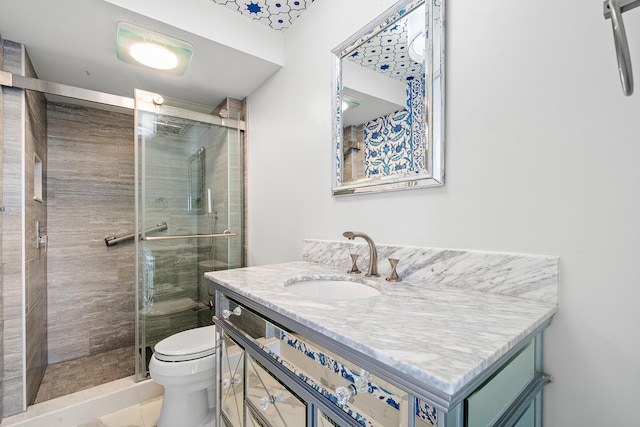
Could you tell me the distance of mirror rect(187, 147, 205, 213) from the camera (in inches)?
82.1

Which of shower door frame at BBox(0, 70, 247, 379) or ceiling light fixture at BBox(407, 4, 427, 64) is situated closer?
ceiling light fixture at BBox(407, 4, 427, 64)

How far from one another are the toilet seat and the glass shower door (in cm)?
38

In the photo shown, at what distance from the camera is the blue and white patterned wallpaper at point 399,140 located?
1.10 meters

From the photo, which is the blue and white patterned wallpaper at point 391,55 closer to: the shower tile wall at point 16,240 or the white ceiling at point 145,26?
the white ceiling at point 145,26

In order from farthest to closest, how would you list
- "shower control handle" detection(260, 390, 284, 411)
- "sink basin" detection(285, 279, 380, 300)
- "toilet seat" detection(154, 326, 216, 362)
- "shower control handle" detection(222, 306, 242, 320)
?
1. "toilet seat" detection(154, 326, 216, 362)
2. "sink basin" detection(285, 279, 380, 300)
3. "shower control handle" detection(222, 306, 242, 320)
4. "shower control handle" detection(260, 390, 284, 411)

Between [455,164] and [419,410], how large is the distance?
79 centimetres

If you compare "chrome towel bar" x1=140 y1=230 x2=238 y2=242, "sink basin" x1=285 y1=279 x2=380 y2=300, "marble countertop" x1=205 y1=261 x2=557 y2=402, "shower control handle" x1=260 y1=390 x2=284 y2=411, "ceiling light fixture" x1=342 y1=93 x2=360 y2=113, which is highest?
"ceiling light fixture" x1=342 y1=93 x2=360 y2=113

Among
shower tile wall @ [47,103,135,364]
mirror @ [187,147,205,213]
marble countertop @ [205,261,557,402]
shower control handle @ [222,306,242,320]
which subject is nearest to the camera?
marble countertop @ [205,261,557,402]

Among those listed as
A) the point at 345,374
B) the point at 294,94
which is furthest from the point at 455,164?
the point at 294,94

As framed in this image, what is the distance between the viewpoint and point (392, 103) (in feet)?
3.95

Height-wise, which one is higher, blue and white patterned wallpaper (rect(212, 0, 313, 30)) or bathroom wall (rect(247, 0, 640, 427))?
blue and white patterned wallpaper (rect(212, 0, 313, 30))

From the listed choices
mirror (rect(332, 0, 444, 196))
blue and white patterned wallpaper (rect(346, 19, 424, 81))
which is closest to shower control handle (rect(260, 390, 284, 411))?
mirror (rect(332, 0, 444, 196))

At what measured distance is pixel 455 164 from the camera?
1002 mm

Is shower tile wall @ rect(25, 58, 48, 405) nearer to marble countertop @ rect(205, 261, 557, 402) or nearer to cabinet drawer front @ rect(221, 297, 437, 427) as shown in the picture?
Result: marble countertop @ rect(205, 261, 557, 402)
